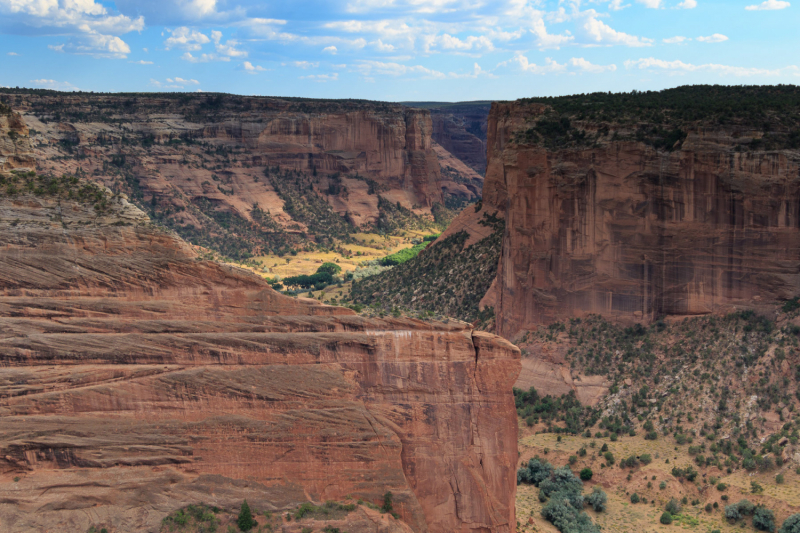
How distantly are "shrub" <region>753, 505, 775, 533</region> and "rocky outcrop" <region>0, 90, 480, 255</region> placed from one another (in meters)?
77.7

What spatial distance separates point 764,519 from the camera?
32.3 meters

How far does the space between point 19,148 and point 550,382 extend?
3145 cm

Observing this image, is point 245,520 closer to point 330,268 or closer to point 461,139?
point 330,268

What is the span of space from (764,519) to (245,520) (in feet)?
74.5

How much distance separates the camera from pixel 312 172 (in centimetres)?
12312

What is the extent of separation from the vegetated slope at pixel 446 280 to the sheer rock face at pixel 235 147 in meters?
43.0

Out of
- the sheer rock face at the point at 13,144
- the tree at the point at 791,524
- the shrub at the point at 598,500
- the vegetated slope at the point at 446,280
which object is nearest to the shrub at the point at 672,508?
the shrub at the point at 598,500

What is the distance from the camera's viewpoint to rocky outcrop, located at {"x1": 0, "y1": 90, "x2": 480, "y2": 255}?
101375 millimetres

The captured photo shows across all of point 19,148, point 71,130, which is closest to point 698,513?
point 19,148

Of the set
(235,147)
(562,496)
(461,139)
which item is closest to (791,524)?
(562,496)

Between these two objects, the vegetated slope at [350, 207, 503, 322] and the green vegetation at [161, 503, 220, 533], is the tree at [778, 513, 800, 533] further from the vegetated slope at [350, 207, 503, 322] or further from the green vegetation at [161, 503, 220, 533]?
the vegetated slope at [350, 207, 503, 322]

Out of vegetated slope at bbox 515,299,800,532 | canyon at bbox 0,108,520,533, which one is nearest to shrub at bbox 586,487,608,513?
vegetated slope at bbox 515,299,800,532

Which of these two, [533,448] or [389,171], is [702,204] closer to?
[533,448]

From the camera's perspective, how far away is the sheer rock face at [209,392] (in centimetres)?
2172
